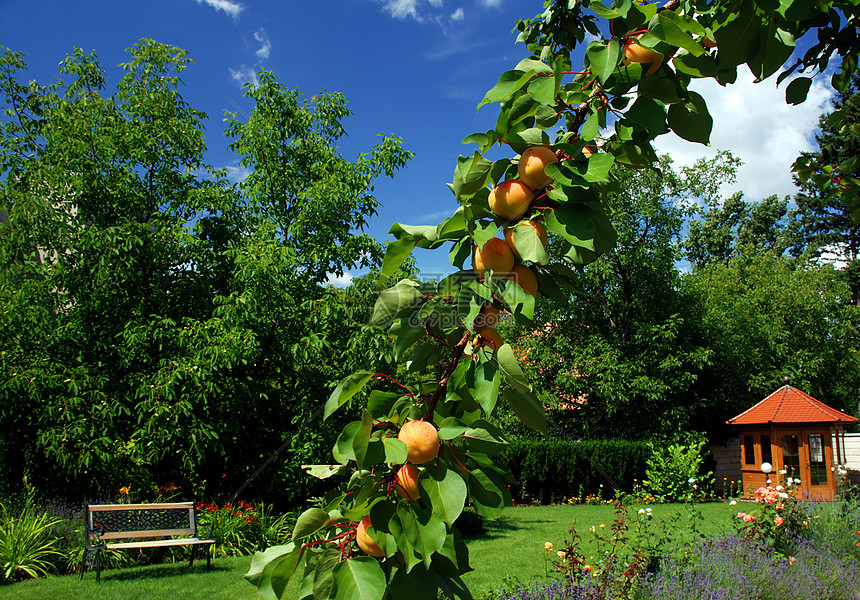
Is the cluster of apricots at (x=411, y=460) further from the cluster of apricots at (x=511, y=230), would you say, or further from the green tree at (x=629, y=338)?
the green tree at (x=629, y=338)

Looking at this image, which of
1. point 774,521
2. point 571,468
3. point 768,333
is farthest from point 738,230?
point 774,521

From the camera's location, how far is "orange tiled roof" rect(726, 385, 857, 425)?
531 inches

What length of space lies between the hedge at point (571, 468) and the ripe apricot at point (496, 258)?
1238 cm

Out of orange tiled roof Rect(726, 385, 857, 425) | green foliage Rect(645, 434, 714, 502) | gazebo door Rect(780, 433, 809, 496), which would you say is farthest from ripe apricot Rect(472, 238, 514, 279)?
gazebo door Rect(780, 433, 809, 496)

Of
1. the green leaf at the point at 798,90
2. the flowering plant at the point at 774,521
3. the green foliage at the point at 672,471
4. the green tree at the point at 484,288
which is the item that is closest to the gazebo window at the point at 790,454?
the green foliage at the point at 672,471

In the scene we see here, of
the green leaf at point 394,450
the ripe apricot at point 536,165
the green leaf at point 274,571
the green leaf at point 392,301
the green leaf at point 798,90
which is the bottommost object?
the green leaf at point 274,571

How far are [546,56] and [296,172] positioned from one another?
7.16 meters

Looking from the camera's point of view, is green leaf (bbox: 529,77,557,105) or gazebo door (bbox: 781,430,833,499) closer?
green leaf (bbox: 529,77,557,105)

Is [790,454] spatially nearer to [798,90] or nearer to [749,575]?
[749,575]

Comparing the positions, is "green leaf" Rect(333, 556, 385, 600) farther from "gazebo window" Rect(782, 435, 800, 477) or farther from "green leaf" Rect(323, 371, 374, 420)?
"gazebo window" Rect(782, 435, 800, 477)

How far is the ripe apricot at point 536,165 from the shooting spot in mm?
775

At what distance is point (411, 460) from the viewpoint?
744 millimetres

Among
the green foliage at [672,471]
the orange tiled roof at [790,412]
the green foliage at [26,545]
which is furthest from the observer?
the orange tiled roof at [790,412]

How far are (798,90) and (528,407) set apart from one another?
3.66 ft
